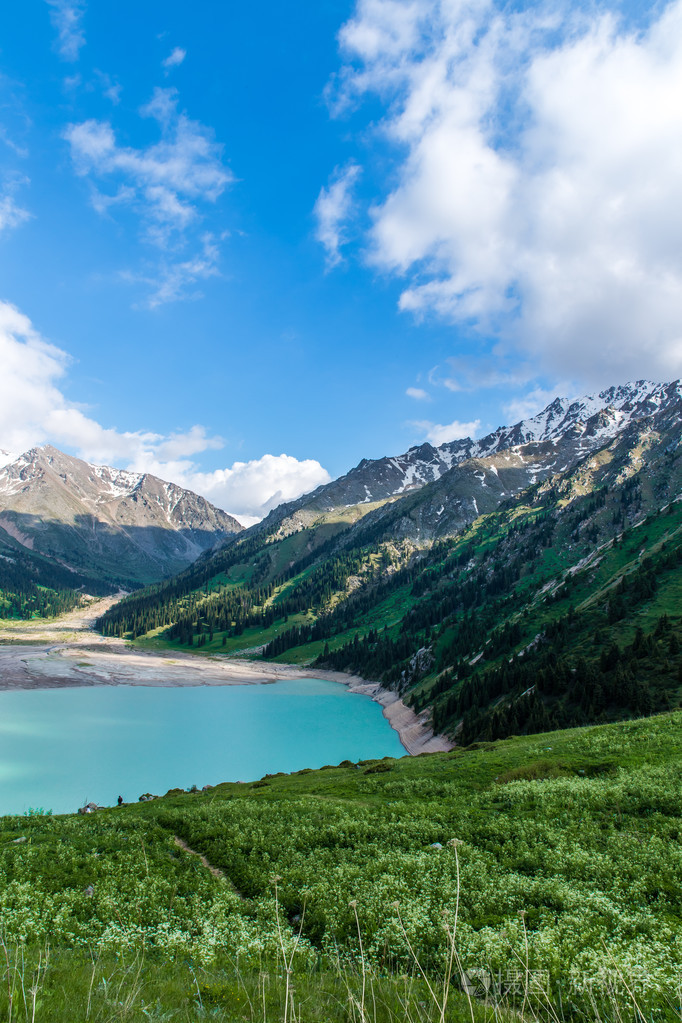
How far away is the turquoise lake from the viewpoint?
5838 centimetres

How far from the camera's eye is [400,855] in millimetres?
17391

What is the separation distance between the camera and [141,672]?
158m

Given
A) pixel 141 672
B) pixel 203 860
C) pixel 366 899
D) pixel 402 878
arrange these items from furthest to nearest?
1. pixel 141 672
2. pixel 203 860
3. pixel 402 878
4. pixel 366 899

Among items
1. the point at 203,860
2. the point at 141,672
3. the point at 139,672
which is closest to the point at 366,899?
the point at 203,860

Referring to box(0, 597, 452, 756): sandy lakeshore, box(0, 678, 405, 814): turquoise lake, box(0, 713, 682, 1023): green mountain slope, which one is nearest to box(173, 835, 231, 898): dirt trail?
box(0, 713, 682, 1023): green mountain slope

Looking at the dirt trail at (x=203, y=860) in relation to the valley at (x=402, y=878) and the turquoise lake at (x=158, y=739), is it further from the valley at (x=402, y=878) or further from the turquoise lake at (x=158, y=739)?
the turquoise lake at (x=158, y=739)

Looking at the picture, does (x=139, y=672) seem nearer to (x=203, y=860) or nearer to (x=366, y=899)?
(x=203, y=860)

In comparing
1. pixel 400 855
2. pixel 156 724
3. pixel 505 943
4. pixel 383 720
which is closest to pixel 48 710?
pixel 156 724

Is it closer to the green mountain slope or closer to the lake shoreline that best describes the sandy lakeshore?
the lake shoreline

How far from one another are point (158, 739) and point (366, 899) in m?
80.7

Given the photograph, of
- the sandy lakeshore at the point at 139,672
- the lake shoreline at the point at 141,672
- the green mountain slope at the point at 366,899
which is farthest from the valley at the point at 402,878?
the sandy lakeshore at the point at 139,672

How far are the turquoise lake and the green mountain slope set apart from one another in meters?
37.6

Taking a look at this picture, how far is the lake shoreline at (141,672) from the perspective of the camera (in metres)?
127

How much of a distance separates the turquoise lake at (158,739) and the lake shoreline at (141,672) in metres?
5.81
